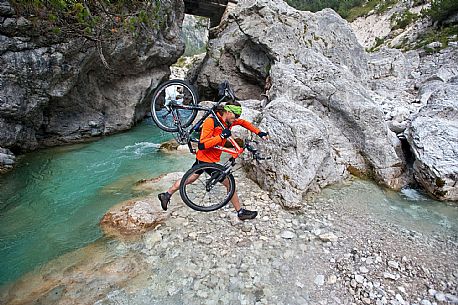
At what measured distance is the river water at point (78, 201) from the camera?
19.9 ft

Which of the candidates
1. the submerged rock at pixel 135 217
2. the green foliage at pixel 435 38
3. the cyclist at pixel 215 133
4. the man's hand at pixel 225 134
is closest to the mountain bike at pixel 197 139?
the cyclist at pixel 215 133

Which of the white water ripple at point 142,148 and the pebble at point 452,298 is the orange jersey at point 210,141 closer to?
the pebble at point 452,298

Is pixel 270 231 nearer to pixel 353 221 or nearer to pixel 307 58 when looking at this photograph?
pixel 353 221

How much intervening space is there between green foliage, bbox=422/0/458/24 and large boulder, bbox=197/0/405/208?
1485cm

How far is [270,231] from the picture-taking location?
609 centimetres

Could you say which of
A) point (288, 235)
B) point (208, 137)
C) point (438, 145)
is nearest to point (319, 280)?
point (288, 235)

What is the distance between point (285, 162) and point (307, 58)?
7041mm

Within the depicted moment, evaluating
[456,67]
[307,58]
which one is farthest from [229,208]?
[456,67]

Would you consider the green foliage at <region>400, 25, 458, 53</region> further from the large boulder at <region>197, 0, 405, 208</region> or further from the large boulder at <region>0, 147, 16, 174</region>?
the large boulder at <region>0, 147, 16, 174</region>

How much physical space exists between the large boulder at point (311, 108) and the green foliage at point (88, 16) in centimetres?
600

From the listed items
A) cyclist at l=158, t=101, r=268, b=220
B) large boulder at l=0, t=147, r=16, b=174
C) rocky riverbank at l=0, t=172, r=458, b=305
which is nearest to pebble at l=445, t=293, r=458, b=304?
rocky riverbank at l=0, t=172, r=458, b=305

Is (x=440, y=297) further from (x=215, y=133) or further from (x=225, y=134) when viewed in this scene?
(x=215, y=133)

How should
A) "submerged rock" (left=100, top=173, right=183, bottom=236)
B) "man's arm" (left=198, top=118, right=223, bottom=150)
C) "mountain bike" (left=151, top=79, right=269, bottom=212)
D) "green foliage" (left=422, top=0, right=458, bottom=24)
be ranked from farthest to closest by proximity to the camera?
"green foliage" (left=422, top=0, right=458, bottom=24) → "submerged rock" (left=100, top=173, right=183, bottom=236) → "mountain bike" (left=151, top=79, right=269, bottom=212) → "man's arm" (left=198, top=118, right=223, bottom=150)

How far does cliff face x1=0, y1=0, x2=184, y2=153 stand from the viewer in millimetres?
10156
